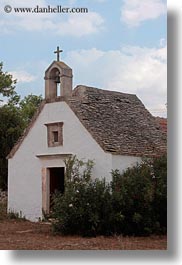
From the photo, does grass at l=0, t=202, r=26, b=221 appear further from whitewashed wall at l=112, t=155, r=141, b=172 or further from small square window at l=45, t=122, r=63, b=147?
whitewashed wall at l=112, t=155, r=141, b=172

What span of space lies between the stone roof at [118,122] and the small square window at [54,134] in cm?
82

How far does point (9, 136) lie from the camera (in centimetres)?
2386

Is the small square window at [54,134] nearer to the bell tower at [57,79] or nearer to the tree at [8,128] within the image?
the bell tower at [57,79]

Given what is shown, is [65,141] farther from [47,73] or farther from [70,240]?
[70,240]

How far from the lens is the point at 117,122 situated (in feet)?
53.2

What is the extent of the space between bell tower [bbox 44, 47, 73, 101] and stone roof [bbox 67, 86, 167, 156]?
360mm

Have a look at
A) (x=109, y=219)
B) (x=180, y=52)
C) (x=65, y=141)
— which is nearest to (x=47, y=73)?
(x=65, y=141)

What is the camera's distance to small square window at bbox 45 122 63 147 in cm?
1628

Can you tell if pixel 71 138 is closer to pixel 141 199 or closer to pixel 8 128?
pixel 141 199

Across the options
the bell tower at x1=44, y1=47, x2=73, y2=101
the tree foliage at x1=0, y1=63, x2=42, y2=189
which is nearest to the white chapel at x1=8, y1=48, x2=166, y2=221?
the bell tower at x1=44, y1=47, x2=73, y2=101

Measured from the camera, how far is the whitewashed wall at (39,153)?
15250 millimetres

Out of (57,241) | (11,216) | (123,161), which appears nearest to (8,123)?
(11,216)

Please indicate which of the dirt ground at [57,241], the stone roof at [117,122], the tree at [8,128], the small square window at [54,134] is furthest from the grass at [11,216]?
the tree at [8,128]

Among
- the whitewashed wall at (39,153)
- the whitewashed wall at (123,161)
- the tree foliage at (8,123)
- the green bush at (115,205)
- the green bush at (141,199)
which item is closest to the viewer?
the green bush at (115,205)
